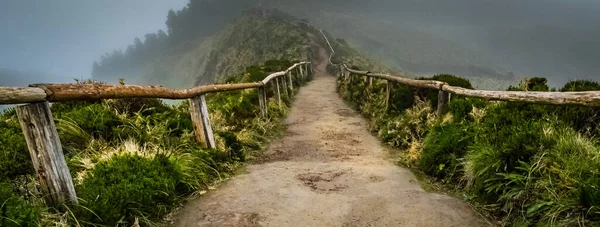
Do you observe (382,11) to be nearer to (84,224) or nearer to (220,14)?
(220,14)

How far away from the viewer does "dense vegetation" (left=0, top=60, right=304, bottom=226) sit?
238 centimetres

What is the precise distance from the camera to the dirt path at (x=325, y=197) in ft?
9.58

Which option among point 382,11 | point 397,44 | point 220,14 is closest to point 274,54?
point 397,44

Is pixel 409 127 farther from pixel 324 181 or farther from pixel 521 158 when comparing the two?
pixel 521 158

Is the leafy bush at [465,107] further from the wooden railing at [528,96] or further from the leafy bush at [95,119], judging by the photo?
the leafy bush at [95,119]

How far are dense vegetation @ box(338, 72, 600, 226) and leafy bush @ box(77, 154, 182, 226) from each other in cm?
306

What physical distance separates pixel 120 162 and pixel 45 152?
3.32 ft

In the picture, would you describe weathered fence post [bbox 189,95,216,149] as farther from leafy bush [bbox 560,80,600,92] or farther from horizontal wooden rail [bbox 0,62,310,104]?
leafy bush [bbox 560,80,600,92]

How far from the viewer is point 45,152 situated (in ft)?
7.16

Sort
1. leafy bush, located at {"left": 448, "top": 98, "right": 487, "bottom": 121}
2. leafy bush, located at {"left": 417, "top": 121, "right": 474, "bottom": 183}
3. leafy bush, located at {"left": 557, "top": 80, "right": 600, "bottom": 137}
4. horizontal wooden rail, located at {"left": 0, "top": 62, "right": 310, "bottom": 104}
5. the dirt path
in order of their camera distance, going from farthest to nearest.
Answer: leafy bush, located at {"left": 448, "top": 98, "right": 487, "bottom": 121}
leafy bush, located at {"left": 417, "top": 121, "right": 474, "bottom": 183}
leafy bush, located at {"left": 557, "top": 80, "right": 600, "bottom": 137}
the dirt path
horizontal wooden rail, located at {"left": 0, "top": 62, "right": 310, "bottom": 104}

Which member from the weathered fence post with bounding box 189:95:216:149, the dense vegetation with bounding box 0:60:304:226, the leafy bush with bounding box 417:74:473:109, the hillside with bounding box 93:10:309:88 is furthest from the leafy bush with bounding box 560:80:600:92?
the hillside with bounding box 93:10:309:88

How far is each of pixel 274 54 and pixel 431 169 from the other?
3606cm

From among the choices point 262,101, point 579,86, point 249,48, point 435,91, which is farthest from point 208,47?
point 579,86

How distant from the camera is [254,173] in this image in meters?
4.45
